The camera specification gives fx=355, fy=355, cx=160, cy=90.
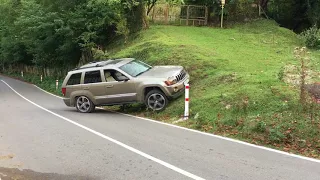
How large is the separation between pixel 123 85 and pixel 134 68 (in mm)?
896

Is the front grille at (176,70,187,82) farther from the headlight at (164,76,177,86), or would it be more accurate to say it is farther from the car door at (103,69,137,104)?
the car door at (103,69,137,104)

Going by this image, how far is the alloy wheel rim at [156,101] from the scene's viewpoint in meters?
12.1

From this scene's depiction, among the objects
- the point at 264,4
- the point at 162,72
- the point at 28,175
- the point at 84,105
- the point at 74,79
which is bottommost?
the point at 84,105

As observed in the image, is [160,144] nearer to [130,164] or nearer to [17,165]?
[130,164]

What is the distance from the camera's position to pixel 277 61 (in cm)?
1538

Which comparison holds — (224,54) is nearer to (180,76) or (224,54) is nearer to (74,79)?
(180,76)

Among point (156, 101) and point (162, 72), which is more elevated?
point (162, 72)

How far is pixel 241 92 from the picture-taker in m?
10.7

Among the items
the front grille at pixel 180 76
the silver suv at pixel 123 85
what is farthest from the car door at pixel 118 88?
the front grille at pixel 180 76

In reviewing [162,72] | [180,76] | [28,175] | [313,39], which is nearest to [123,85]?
[162,72]

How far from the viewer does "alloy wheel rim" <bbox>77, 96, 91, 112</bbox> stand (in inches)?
547

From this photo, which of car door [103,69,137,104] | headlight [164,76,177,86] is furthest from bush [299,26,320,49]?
car door [103,69,137,104]

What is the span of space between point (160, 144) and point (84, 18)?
21.0 metres

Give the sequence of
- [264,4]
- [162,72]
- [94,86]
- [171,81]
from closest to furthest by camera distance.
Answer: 1. [171,81]
2. [162,72]
3. [94,86]
4. [264,4]
